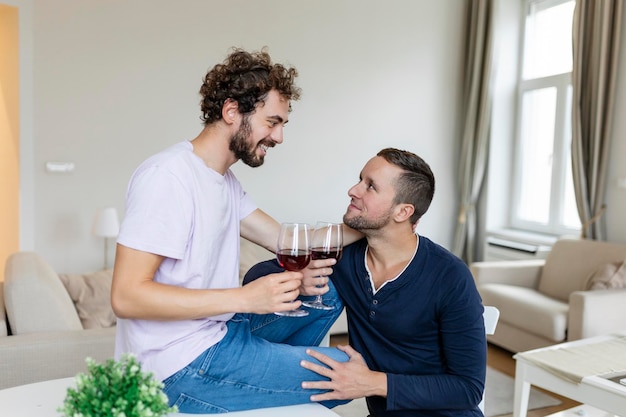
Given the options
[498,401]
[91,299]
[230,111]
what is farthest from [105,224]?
[230,111]

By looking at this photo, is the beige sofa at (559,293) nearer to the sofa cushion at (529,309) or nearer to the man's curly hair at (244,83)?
the sofa cushion at (529,309)

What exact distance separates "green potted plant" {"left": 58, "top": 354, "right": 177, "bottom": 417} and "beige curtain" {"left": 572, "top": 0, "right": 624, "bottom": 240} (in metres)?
4.21

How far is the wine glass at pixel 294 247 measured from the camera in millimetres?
1371

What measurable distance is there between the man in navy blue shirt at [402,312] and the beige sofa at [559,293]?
223 centimetres

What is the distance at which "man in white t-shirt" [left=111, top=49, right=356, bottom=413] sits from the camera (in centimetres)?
129

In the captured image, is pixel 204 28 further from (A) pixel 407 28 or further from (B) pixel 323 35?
(A) pixel 407 28

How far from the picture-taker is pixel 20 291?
8.04ft

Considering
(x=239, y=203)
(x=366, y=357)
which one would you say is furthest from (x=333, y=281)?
(x=239, y=203)

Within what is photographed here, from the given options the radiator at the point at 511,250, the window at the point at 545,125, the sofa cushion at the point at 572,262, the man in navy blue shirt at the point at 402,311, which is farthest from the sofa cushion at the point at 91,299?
the window at the point at 545,125

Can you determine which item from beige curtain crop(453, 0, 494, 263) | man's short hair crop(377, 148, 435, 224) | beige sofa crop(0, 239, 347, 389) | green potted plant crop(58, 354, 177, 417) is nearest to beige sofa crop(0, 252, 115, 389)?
beige sofa crop(0, 239, 347, 389)

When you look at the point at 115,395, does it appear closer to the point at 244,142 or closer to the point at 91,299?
the point at 244,142

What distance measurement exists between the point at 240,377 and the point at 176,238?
356 millimetres

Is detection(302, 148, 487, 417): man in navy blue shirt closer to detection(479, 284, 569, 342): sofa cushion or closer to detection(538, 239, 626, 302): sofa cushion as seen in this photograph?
detection(479, 284, 569, 342): sofa cushion

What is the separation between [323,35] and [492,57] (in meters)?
1.50
